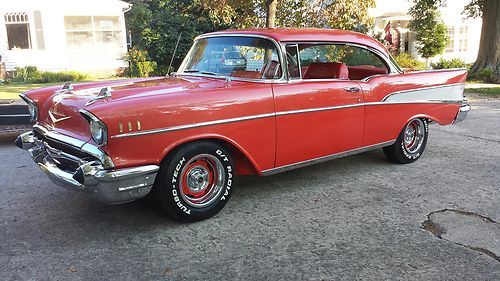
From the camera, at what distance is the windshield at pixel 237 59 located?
182 inches

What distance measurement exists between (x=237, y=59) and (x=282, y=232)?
6.32 ft

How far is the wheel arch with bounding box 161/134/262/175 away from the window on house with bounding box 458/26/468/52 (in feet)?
83.9

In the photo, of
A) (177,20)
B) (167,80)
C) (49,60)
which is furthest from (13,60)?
(167,80)

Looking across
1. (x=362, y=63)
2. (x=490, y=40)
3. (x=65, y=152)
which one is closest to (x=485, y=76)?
(x=490, y=40)

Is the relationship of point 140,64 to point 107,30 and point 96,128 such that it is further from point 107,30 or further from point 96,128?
point 96,128

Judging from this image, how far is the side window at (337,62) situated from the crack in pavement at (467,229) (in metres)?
1.91

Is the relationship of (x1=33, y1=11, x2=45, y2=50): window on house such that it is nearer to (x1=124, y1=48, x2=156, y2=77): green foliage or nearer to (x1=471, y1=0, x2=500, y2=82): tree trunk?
(x1=124, y1=48, x2=156, y2=77): green foliage

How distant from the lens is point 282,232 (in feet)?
12.6

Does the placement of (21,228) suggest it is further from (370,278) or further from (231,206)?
(370,278)

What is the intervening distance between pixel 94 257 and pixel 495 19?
60.6 ft

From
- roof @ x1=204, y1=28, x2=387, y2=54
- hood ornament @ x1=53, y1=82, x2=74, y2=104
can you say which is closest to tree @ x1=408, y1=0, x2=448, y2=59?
roof @ x1=204, y1=28, x2=387, y2=54

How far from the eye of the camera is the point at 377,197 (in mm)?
4664

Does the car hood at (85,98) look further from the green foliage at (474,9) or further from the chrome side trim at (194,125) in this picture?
the green foliage at (474,9)

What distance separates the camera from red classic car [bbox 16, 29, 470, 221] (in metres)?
3.59
